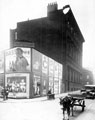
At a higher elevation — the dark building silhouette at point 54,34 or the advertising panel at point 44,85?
the dark building silhouette at point 54,34

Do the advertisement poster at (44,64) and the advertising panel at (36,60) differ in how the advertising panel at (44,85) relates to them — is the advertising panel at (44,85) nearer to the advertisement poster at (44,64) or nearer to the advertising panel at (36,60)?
the advertisement poster at (44,64)

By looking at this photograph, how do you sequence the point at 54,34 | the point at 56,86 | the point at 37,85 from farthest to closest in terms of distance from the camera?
the point at 54,34, the point at 56,86, the point at 37,85

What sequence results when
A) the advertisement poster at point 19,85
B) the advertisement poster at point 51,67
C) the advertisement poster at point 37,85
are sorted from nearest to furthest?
the advertisement poster at point 19,85 < the advertisement poster at point 37,85 < the advertisement poster at point 51,67

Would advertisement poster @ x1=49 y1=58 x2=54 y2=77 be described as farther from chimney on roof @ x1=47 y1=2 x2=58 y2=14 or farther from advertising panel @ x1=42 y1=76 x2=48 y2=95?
chimney on roof @ x1=47 y1=2 x2=58 y2=14

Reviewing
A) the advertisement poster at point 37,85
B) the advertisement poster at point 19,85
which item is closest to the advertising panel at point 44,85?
the advertisement poster at point 37,85

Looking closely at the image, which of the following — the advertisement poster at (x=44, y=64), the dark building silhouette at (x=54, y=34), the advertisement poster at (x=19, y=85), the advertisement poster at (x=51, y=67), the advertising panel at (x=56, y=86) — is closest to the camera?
the advertisement poster at (x=19, y=85)

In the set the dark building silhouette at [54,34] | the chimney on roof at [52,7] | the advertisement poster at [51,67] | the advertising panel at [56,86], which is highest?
the chimney on roof at [52,7]

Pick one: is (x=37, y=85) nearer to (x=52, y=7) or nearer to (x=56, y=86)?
(x=56, y=86)

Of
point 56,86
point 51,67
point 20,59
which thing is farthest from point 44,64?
point 56,86

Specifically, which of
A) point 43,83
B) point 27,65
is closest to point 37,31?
point 43,83

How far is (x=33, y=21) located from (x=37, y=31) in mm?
2315

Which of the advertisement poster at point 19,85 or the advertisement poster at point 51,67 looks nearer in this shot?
the advertisement poster at point 19,85

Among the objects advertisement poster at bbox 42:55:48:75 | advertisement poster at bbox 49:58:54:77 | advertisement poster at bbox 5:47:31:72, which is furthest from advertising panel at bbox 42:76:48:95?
advertisement poster at bbox 5:47:31:72

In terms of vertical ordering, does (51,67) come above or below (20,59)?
below
